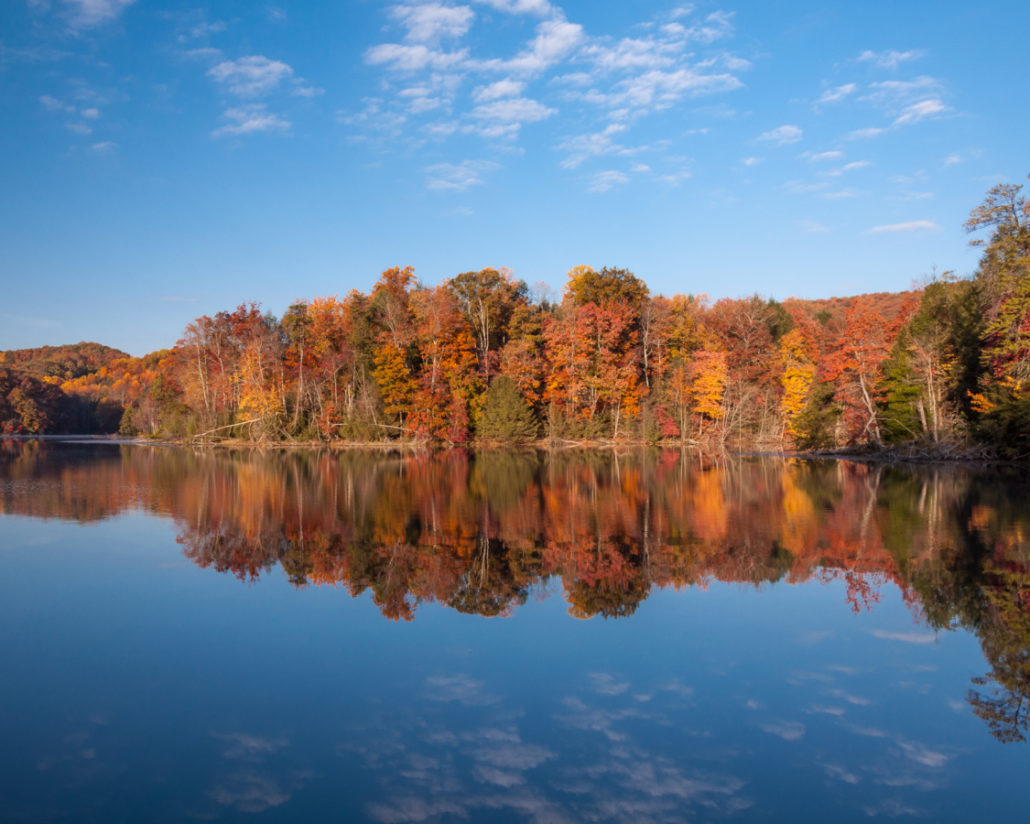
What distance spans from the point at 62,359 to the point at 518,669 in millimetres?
131147

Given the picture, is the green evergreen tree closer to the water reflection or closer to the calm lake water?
the water reflection

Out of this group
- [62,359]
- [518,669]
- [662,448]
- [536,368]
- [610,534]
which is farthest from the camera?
[62,359]

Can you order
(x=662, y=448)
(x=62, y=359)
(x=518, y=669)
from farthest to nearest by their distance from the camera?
(x=62, y=359)
(x=662, y=448)
(x=518, y=669)

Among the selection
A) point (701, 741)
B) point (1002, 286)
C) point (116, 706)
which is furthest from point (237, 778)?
point (1002, 286)

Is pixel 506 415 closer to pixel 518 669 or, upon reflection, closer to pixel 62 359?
pixel 518 669

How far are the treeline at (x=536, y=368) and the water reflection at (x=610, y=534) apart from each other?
647 inches

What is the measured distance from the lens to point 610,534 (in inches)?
513

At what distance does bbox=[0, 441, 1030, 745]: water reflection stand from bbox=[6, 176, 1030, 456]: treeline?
53.9 ft

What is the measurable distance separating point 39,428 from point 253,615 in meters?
100

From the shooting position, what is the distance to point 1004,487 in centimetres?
2034

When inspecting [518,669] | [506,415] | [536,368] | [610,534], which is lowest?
[518,669]

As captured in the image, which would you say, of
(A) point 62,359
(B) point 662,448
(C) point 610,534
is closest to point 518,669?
(C) point 610,534

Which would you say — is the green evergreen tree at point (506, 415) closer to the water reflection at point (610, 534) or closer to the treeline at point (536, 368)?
the treeline at point (536, 368)

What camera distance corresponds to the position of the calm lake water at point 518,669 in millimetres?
4441
